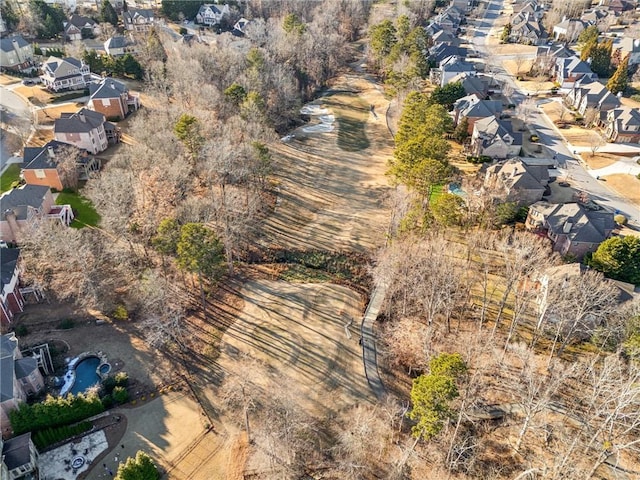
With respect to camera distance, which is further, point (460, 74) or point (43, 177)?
point (460, 74)

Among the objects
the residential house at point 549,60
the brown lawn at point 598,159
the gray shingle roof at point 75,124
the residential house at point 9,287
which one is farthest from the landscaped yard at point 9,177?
the residential house at point 549,60

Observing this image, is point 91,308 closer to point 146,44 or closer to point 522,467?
point 522,467

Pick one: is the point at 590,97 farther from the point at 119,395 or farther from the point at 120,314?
the point at 119,395

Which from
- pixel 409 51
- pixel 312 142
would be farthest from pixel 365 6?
pixel 312 142

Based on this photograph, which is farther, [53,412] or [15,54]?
[15,54]

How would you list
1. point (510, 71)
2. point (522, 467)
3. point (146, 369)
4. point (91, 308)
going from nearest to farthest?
point (522, 467) < point (146, 369) < point (91, 308) < point (510, 71)

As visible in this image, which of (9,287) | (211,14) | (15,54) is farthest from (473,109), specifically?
(15,54)

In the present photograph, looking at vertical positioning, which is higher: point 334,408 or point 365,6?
point 365,6
